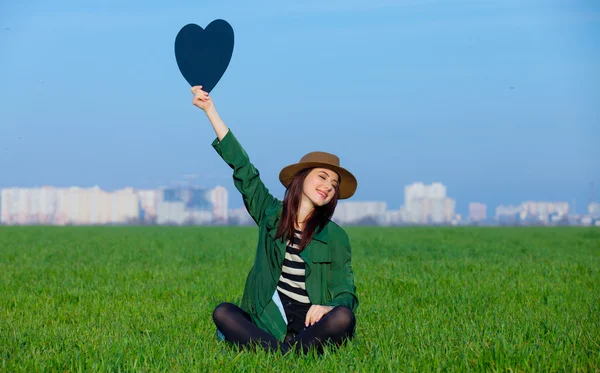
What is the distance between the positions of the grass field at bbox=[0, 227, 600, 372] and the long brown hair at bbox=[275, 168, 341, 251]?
94cm

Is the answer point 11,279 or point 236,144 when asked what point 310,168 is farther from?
point 11,279

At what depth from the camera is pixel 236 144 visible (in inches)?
229

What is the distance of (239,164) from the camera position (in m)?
5.86

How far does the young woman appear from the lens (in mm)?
5809

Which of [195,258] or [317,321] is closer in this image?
→ [317,321]

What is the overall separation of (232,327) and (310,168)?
55.6 inches

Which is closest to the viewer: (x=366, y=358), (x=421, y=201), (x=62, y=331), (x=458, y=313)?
(x=366, y=358)

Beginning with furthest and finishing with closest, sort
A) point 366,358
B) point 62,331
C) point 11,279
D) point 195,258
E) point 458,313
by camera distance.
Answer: point 195,258
point 11,279
point 458,313
point 62,331
point 366,358

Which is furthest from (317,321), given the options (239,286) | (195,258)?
(195,258)

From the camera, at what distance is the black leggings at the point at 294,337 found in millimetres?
5699

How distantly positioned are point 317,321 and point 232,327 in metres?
0.71

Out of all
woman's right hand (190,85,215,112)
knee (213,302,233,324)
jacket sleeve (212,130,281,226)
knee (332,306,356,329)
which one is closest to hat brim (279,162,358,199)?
jacket sleeve (212,130,281,226)

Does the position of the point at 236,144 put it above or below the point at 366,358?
above

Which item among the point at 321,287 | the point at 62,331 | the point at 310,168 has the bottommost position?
the point at 62,331
